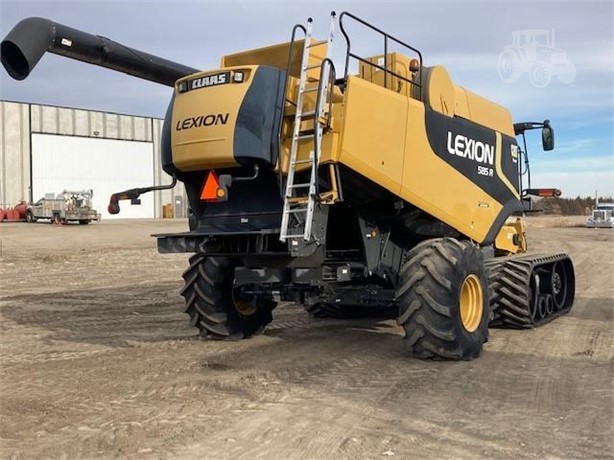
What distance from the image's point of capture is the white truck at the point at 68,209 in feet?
119

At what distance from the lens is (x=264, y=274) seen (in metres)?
6.93

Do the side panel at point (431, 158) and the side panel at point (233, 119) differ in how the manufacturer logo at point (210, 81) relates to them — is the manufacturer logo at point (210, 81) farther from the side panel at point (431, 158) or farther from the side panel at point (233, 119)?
the side panel at point (431, 158)

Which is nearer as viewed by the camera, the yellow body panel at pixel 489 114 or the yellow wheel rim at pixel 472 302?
the yellow wheel rim at pixel 472 302

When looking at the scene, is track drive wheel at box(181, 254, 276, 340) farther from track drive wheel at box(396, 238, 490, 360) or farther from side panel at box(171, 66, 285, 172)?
track drive wheel at box(396, 238, 490, 360)

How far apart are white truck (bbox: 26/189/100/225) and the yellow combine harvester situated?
30350 millimetres

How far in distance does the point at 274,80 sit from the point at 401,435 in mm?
3569

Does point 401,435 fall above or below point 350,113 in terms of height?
below

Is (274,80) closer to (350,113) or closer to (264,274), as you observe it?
(350,113)

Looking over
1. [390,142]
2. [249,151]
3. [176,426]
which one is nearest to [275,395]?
[176,426]

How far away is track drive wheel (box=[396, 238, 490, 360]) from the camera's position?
6492mm

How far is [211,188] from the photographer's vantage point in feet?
21.0

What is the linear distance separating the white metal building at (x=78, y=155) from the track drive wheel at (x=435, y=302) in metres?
38.7

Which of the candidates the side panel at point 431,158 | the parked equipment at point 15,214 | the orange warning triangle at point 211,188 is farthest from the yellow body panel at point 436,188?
the parked equipment at point 15,214

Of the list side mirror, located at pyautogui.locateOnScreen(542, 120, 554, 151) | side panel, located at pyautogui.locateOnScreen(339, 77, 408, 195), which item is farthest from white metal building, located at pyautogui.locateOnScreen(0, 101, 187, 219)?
side panel, located at pyautogui.locateOnScreen(339, 77, 408, 195)
